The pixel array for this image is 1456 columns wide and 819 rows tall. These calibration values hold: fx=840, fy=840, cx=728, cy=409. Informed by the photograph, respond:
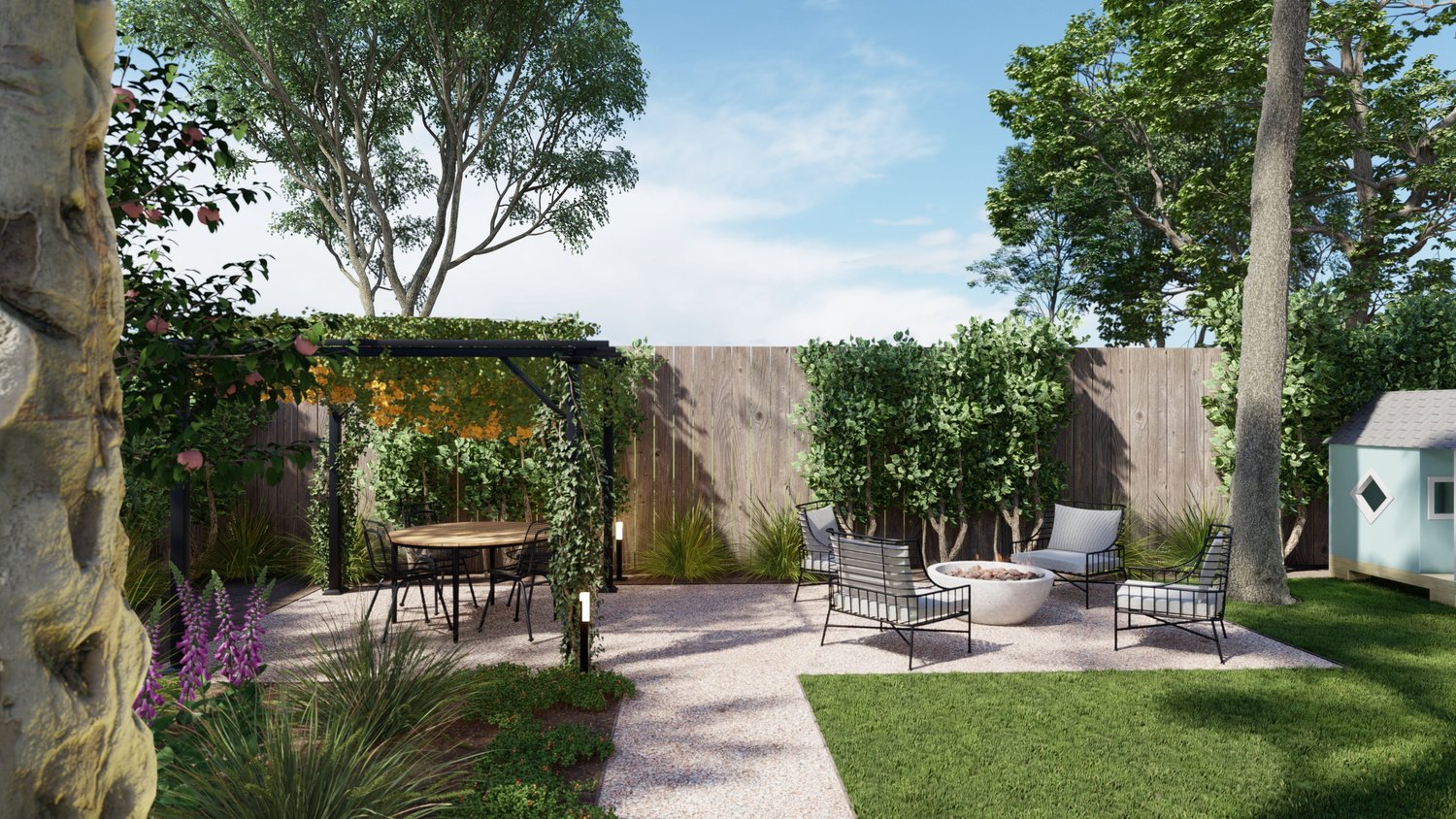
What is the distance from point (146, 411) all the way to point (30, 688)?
8.31 feet

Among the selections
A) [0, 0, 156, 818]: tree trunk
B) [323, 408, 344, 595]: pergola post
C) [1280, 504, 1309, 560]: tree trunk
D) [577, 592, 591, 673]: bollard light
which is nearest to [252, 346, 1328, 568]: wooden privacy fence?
[1280, 504, 1309, 560]: tree trunk

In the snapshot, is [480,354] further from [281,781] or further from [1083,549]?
[1083,549]

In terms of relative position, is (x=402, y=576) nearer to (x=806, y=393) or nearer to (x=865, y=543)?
(x=865, y=543)

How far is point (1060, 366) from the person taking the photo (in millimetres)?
8758

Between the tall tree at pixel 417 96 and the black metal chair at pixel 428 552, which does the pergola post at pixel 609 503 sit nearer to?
the black metal chair at pixel 428 552

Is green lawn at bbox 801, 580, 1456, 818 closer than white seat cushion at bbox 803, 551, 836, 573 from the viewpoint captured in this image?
Yes

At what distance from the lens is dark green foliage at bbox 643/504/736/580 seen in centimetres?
861

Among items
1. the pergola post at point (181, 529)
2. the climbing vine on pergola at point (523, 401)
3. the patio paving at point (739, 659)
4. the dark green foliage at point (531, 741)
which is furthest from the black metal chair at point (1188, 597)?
the pergola post at point (181, 529)

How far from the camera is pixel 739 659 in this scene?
5773 mm

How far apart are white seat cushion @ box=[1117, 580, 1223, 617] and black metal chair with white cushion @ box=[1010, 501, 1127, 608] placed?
1200 millimetres

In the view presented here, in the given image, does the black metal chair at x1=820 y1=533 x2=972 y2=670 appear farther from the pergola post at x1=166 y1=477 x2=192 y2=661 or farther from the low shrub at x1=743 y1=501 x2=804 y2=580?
the pergola post at x1=166 y1=477 x2=192 y2=661

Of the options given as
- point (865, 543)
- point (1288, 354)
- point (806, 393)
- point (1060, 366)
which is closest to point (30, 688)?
point (865, 543)

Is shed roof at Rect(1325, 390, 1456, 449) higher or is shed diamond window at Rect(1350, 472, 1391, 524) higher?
shed roof at Rect(1325, 390, 1456, 449)

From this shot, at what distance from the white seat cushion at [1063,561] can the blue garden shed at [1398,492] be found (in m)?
2.64
